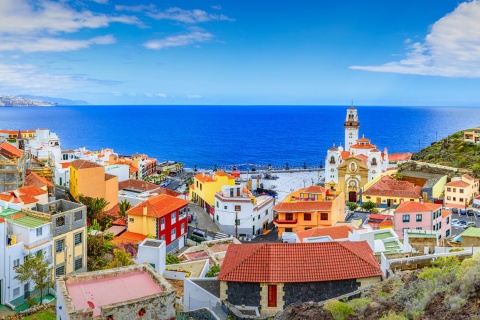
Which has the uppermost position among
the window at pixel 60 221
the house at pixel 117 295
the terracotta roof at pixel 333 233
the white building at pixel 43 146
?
the white building at pixel 43 146

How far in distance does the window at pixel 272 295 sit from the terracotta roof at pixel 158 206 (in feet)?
64.3

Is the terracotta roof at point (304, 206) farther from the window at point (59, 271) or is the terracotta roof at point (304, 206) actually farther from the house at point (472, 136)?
the house at point (472, 136)

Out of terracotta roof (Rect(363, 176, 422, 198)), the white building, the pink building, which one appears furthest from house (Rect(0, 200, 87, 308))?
terracotta roof (Rect(363, 176, 422, 198))

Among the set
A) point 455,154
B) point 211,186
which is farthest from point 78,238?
point 455,154

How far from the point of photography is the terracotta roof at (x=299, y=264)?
55.9 feet

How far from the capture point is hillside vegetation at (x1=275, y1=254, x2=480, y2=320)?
1058cm

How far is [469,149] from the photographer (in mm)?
77250

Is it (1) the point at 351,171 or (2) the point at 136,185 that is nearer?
(2) the point at 136,185

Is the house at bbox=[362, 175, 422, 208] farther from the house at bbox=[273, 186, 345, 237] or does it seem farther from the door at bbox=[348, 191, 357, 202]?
the house at bbox=[273, 186, 345, 237]

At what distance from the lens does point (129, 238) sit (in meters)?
35.2

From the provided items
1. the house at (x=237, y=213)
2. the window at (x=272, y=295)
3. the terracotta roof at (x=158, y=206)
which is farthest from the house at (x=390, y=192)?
the window at (x=272, y=295)

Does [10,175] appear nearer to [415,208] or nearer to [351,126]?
[415,208]

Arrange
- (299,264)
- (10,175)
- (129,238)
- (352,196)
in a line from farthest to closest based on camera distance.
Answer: (352,196)
(10,175)
(129,238)
(299,264)

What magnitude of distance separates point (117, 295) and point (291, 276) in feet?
19.6
